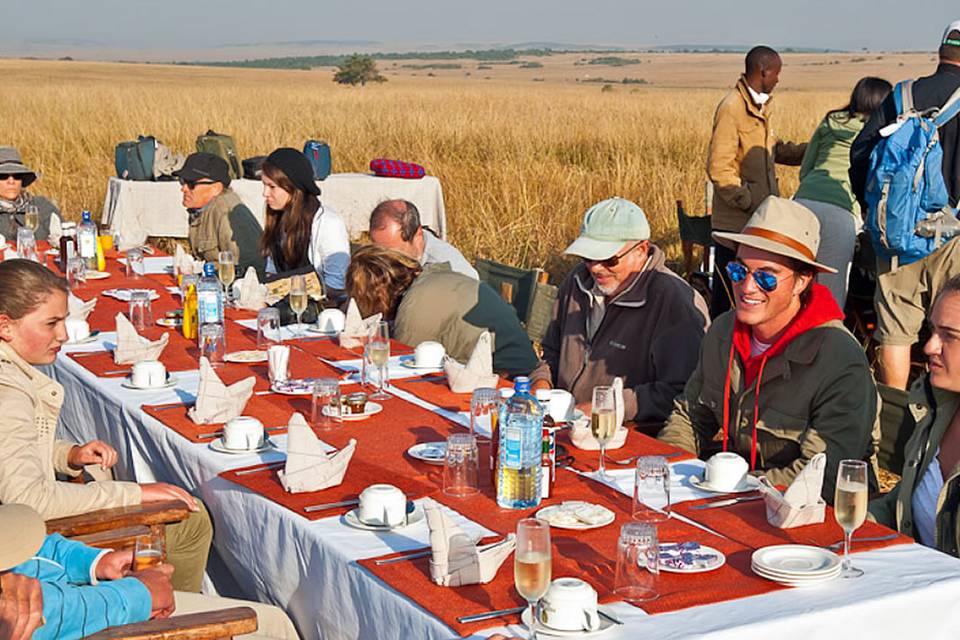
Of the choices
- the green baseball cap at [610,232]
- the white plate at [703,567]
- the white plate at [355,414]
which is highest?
the green baseball cap at [610,232]

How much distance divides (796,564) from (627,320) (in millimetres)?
1994

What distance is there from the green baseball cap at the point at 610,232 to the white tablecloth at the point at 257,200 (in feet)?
20.4

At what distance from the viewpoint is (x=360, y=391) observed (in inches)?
159

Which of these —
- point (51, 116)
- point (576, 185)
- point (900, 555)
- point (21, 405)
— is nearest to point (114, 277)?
point (21, 405)

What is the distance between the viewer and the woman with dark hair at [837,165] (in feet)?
20.8

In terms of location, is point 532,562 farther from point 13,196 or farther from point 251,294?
point 13,196

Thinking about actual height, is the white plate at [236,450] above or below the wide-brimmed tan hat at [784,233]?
below

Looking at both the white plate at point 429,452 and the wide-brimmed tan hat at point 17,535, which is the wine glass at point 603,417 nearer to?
the white plate at point 429,452

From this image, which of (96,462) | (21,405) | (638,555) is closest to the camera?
(638,555)

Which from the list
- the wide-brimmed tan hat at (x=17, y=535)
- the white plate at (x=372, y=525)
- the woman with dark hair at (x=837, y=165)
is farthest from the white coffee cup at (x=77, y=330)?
the woman with dark hair at (x=837, y=165)

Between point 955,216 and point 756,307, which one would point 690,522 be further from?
point 955,216

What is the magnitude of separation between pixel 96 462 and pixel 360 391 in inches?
32.9

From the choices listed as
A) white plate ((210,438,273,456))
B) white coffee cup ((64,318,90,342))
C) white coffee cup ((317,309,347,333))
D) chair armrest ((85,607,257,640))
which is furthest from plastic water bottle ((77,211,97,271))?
chair armrest ((85,607,257,640))

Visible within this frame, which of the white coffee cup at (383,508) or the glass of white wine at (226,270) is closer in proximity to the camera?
the white coffee cup at (383,508)
